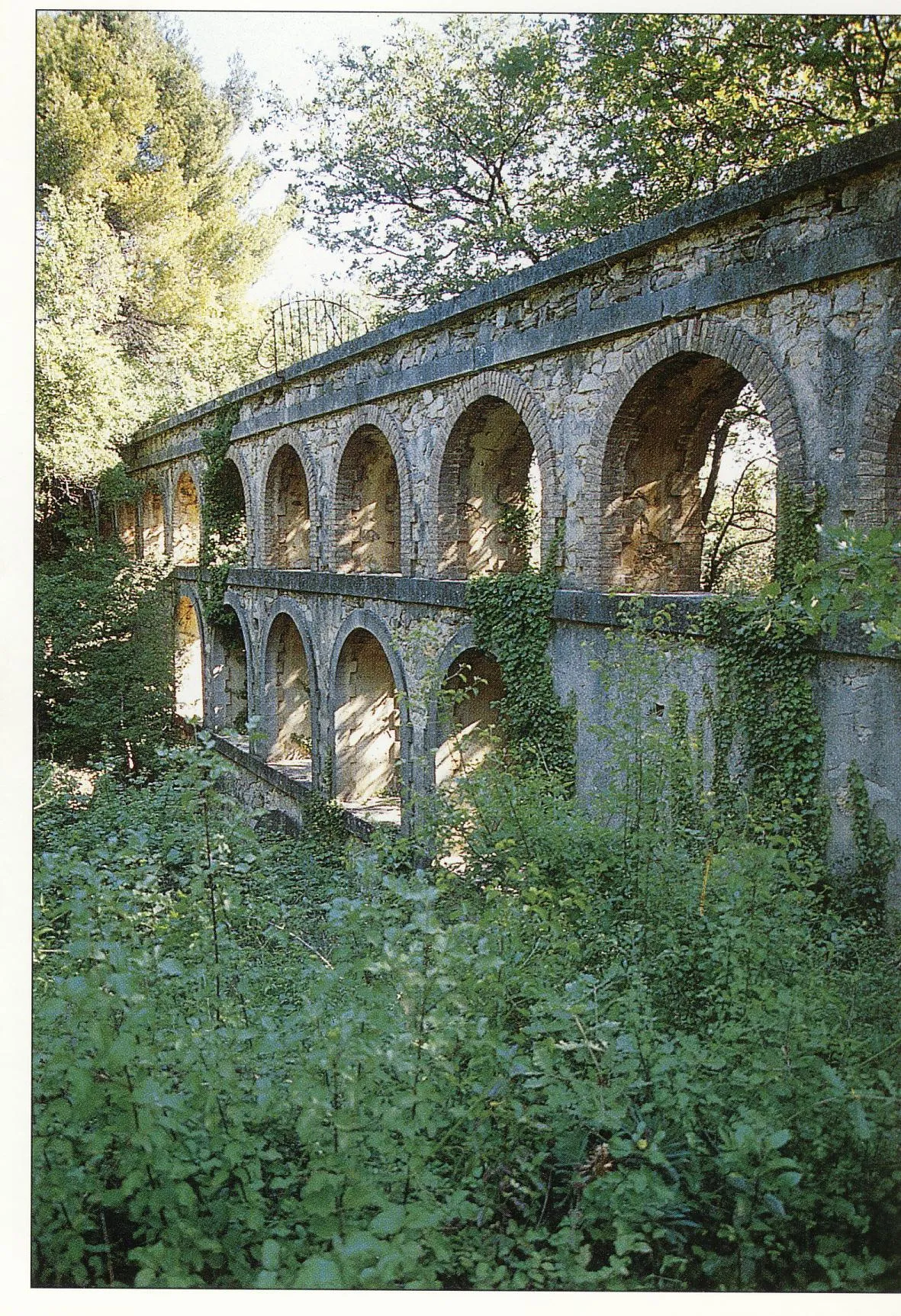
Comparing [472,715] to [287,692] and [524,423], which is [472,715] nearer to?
[524,423]

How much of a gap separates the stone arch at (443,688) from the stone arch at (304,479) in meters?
3.27

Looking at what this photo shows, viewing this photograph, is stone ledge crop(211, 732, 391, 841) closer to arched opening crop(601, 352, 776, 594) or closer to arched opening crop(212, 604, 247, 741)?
arched opening crop(212, 604, 247, 741)

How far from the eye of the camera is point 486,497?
9211 mm

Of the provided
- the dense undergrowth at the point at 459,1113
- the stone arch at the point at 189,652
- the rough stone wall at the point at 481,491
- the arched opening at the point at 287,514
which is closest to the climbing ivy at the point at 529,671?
the rough stone wall at the point at 481,491

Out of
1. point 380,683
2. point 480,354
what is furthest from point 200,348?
point 480,354

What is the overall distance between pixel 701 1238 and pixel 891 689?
289 centimetres

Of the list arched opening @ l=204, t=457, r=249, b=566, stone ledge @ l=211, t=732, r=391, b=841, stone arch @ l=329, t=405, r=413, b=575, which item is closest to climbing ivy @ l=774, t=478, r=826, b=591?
stone arch @ l=329, t=405, r=413, b=575

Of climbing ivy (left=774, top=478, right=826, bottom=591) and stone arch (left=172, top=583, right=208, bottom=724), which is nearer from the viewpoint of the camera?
climbing ivy (left=774, top=478, right=826, bottom=591)

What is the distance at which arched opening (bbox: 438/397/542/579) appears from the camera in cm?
894

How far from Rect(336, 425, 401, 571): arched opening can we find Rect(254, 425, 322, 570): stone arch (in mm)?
420

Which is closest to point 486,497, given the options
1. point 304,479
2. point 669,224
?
point 669,224

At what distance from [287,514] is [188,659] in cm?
393

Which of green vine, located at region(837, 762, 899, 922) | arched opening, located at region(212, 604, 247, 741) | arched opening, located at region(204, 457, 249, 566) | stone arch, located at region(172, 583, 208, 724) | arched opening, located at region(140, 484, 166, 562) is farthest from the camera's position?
arched opening, located at region(140, 484, 166, 562)

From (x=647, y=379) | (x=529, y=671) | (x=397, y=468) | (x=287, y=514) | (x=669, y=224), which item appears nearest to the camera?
(x=669, y=224)
